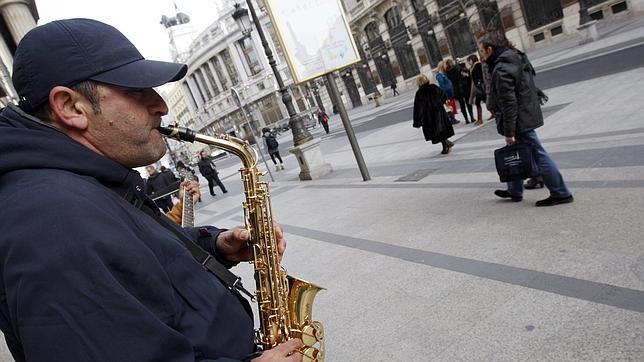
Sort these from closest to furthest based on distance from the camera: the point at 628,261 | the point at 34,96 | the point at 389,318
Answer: the point at 34,96 < the point at 628,261 < the point at 389,318

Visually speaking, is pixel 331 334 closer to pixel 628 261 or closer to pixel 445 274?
pixel 445 274

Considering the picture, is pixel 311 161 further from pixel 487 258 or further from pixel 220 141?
pixel 220 141

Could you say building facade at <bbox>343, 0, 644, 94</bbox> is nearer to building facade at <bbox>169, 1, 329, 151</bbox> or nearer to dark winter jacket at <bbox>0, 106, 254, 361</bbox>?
building facade at <bbox>169, 1, 329, 151</bbox>

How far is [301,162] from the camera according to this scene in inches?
432

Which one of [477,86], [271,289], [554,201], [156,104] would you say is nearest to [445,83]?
[477,86]

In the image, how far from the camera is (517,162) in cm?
451

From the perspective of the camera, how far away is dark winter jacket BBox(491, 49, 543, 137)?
14.6 ft

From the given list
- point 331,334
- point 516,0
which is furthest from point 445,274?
point 516,0

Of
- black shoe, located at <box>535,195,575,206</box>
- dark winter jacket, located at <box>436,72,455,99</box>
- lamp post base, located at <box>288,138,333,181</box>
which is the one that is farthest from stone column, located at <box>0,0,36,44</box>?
black shoe, located at <box>535,195,575,206</box>

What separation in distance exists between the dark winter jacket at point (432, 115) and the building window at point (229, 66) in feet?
202

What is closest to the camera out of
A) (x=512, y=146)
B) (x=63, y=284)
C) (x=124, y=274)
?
(x=63, y=284)

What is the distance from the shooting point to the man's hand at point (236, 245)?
198 cm

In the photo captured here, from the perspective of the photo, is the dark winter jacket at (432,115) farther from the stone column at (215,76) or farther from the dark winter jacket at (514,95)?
the stone column at (215,76)

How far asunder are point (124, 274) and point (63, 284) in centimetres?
14
